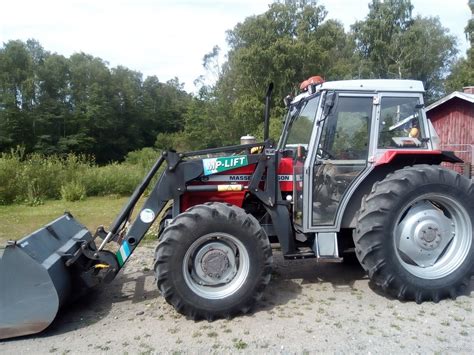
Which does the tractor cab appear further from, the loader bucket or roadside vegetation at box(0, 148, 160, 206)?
roadside vegetation at box(0, 148, 160, 206)

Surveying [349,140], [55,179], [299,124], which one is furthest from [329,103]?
[55,179]

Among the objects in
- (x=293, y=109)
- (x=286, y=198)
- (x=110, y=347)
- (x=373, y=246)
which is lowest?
(x=110, y=347)

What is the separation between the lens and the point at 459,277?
4859 mm

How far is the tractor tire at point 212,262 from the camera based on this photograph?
4.35m

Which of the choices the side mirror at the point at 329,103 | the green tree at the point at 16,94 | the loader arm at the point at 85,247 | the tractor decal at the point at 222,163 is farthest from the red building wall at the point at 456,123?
the green tree at the point at 16,94

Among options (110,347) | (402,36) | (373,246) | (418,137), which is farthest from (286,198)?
(402,36)

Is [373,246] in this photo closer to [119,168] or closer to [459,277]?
[459,277]

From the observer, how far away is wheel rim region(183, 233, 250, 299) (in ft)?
14.9

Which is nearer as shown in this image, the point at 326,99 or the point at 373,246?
the point at 373,246

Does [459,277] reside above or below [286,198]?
below

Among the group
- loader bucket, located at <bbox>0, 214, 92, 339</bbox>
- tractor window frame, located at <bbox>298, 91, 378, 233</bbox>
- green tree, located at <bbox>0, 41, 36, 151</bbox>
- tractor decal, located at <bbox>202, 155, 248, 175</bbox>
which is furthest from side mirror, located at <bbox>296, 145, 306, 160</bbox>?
green tree, located at <bbox>0, 41, 36, 151</bbox>

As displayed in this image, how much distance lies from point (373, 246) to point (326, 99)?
1.71 m

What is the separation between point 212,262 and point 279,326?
0.94 metres

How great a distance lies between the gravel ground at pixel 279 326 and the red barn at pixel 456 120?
1552 cm
